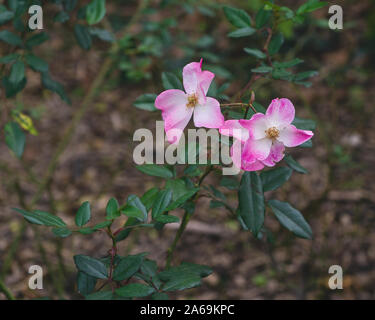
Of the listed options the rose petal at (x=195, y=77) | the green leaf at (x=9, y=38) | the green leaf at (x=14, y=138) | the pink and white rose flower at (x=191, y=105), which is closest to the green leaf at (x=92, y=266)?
the pink and white rose flower at (x=191, y=105)

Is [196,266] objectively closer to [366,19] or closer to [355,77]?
[355,77]

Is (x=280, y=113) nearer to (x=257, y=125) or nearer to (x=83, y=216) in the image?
(x=257, y=125)

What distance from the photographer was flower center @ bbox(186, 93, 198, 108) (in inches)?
30.9

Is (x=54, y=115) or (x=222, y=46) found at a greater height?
(x=222, y=46)

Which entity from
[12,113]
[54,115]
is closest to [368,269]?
[12,113]

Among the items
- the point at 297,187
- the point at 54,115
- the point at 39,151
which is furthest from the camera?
the point at 54,115

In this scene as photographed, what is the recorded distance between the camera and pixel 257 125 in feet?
2.39

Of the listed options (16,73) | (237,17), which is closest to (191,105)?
(237,17)

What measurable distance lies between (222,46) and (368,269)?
72.6 inches

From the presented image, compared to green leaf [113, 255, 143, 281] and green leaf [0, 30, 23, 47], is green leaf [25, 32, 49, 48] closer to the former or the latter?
green leaf [0, 30, 23, 47]

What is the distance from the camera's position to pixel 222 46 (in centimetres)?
290

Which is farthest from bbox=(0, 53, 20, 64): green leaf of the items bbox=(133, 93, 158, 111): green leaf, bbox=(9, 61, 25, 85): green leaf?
bbox=(133, 93, 158, 111): green leaf

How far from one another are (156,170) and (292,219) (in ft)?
1.11

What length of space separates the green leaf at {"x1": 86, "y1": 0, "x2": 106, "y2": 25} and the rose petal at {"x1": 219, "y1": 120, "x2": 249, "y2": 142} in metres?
0.59
